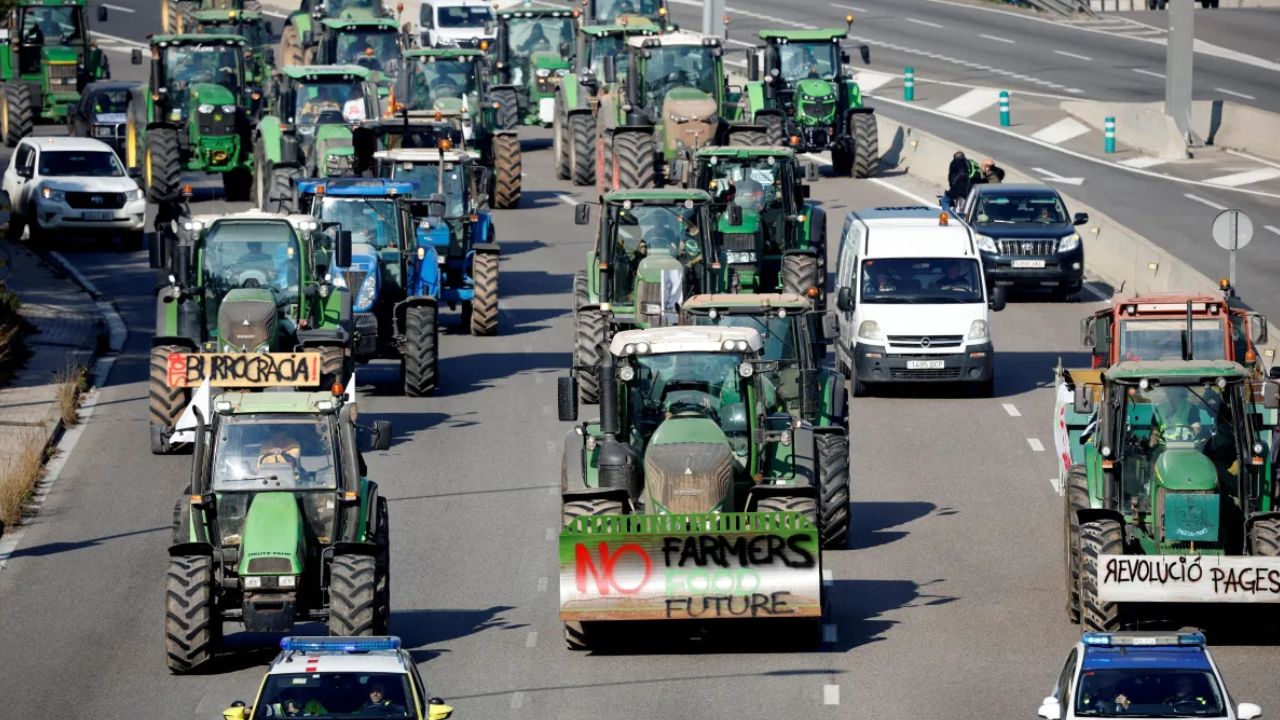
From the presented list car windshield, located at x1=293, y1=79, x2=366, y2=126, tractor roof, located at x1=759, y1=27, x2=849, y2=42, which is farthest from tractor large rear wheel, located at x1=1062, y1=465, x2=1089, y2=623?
tractor roof, located at x1=759, y1=27, x2=849, y2=42

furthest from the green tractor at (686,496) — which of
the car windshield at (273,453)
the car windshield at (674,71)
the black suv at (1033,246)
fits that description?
the car windshield at (674,71)

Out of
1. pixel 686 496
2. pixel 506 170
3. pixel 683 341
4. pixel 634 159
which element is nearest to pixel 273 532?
pixel 686 496

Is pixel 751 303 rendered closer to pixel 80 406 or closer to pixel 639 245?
pixel 639 245

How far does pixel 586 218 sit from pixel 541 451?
797 cm

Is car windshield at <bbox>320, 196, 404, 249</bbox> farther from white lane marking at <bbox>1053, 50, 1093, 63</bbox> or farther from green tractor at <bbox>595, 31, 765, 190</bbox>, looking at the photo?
white lane marking at <bbox>1053, 50, 1093, 63</bbox>

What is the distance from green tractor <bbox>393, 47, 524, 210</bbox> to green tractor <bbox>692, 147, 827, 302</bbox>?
9.91 meters

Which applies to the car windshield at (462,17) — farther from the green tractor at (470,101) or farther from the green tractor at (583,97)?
the green tractor at (583,97)

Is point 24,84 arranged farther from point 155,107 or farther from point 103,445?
point 103,445

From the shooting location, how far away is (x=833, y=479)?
2578cm

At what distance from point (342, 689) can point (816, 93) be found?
114 feet

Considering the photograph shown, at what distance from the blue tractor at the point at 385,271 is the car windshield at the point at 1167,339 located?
9.80m

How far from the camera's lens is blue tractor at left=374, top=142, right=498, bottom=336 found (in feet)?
→ 126

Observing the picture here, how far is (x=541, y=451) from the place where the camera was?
3159 cm

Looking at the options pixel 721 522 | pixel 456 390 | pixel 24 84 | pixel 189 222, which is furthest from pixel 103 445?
pixel 24 84
